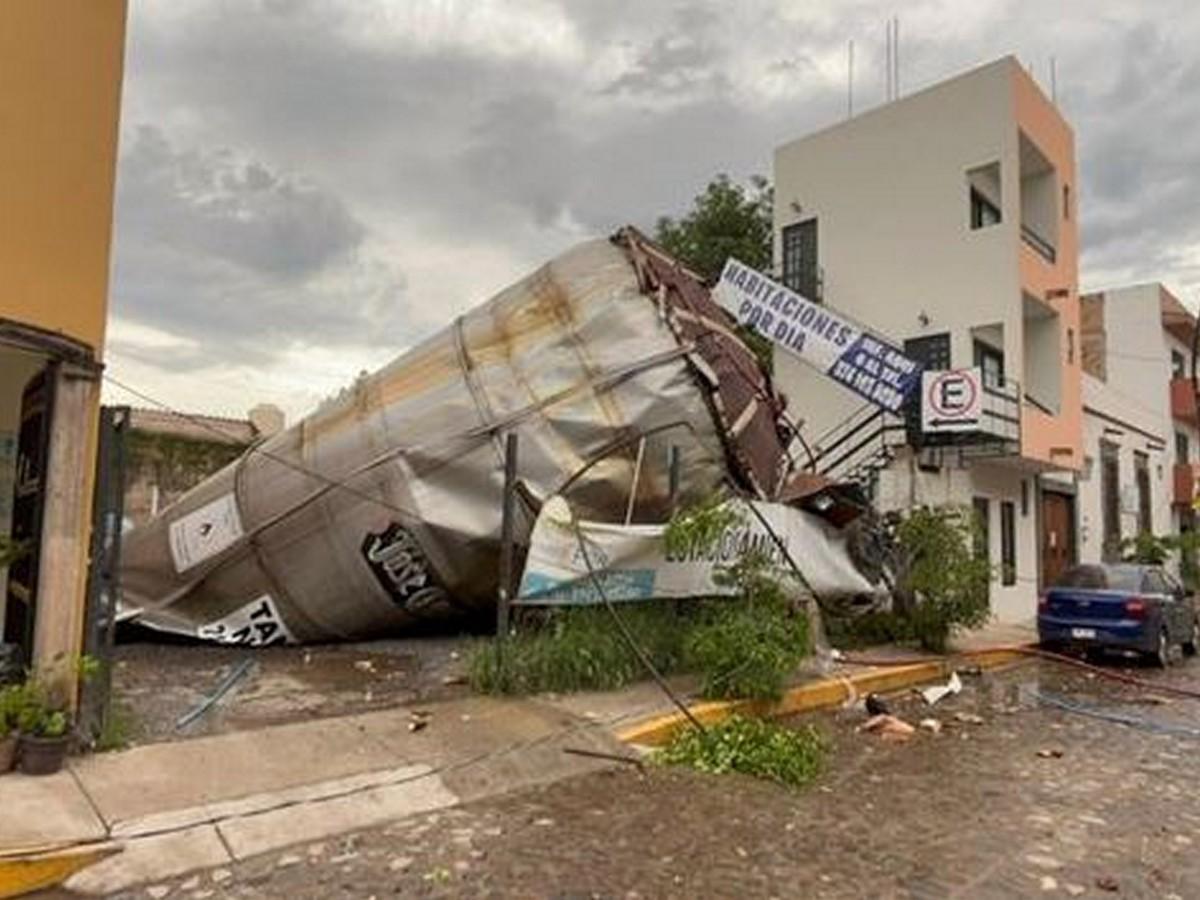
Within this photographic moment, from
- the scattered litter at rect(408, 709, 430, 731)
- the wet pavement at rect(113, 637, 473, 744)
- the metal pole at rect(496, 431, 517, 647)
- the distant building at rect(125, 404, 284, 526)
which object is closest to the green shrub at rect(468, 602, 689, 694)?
the metal pole at rect(496, 431, 517, 647)

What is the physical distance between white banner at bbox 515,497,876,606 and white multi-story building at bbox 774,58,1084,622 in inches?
357

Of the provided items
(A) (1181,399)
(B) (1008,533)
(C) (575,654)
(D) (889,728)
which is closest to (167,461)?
(C) (575,654)

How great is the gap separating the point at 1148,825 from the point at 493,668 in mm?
4939

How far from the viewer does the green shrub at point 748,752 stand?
24.2ft

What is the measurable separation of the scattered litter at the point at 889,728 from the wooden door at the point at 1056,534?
15.3 meters

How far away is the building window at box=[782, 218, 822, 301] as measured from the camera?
74.7ft

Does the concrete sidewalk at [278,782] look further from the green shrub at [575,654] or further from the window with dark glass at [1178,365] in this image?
the window with dark glass at [1178,365]

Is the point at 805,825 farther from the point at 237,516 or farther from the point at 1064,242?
the point at 1064,242

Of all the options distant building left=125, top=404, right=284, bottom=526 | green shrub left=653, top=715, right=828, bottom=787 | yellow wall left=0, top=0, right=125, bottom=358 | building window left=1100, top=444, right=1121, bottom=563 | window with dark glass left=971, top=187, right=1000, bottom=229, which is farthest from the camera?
building window left=1100, top=444, right=1121, bottom=563

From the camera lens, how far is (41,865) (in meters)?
4.98

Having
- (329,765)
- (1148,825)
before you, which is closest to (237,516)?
(329,765)

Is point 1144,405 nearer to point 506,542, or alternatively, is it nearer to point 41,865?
point 506,542

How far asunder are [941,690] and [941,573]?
238 cm

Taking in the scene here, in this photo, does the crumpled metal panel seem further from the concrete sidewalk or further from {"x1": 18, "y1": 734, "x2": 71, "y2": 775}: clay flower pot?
{"x1": 18, "y1": 734, "x2": 71, "y2": 775}: clay flower pot
